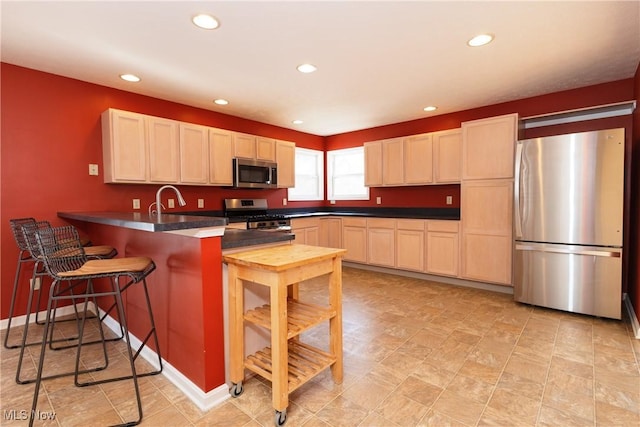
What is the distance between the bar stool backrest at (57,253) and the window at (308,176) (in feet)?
11.9

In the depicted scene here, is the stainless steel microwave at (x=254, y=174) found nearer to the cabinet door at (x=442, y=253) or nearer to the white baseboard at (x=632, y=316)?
the cabinet door at (x=442, y=253)

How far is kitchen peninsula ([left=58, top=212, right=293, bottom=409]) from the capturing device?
173cm

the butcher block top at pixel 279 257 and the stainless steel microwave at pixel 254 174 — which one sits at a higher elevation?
the stainless steel microwave at pixel 254 174

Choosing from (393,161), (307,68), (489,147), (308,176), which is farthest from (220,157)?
(489,147)

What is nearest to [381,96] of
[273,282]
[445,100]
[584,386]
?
[445,100]

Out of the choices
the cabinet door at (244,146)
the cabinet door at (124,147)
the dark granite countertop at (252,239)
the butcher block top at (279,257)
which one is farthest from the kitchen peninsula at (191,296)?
the cabinet door at (244,146)

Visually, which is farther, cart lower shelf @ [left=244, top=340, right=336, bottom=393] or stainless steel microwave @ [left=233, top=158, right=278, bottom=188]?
stainless steel microwave @ [left=233, top=158, right=278, bottom=188]

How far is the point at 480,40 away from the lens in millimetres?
2436

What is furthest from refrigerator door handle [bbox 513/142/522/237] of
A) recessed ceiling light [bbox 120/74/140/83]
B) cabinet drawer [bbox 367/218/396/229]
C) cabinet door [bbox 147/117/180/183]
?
recessed ceiling light [bbox 120/74/140/83]

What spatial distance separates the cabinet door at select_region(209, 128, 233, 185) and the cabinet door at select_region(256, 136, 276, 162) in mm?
469

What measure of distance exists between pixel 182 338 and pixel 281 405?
0.77 metres

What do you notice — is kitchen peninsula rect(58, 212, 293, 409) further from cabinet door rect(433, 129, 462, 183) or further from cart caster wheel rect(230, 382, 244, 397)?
cabinet door rect(433, 129, 462, 183)

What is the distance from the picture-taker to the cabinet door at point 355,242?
5.01 m

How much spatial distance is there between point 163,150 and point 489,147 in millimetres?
3887
